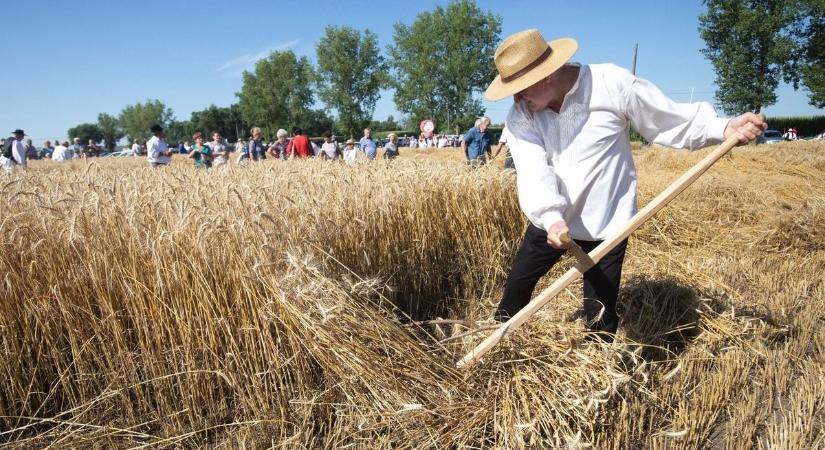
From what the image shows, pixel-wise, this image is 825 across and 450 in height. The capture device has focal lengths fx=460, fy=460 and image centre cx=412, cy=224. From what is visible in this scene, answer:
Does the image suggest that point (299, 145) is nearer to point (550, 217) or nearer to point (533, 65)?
point (533, 65)

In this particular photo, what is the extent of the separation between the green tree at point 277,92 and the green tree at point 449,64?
1524 centimetres

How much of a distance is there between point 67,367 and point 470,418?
193 cm

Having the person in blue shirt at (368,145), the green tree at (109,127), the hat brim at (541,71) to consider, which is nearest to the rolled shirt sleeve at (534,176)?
the hat brim at (541,71)

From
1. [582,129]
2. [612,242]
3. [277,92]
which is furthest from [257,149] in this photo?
[277,92]

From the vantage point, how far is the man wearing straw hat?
207cm

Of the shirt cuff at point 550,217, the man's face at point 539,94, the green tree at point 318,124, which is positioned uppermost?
the green tree at point 318,124

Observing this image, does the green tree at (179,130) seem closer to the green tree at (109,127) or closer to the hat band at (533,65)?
the green tree at (109,127)

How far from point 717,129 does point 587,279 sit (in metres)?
0.90

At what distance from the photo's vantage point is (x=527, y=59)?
206 cm

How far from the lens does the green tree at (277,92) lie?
60750 mm

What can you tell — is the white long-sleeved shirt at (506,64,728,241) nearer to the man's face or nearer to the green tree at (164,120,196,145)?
the man's face

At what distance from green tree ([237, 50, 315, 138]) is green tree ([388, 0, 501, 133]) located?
50.0 feet

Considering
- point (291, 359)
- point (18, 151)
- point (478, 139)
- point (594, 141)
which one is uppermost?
point (18, 151)

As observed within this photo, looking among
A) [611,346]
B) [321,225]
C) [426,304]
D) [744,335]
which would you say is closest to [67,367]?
[321,225]
